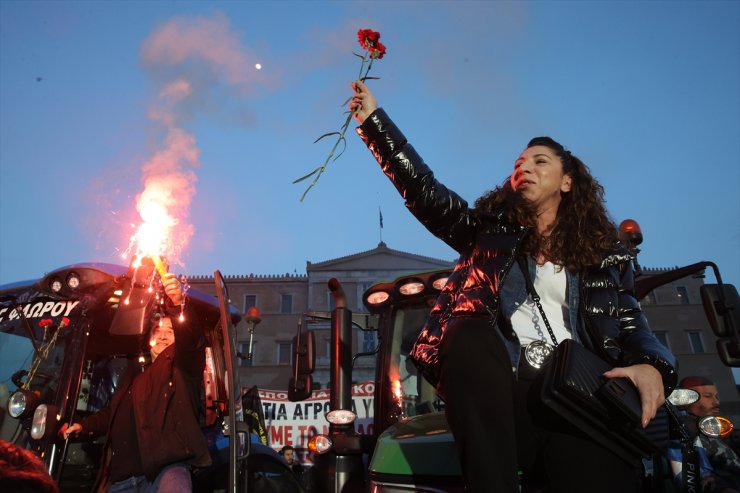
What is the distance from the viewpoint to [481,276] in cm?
202

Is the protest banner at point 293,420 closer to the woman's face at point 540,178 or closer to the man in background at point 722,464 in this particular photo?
the man in background at point 722,464

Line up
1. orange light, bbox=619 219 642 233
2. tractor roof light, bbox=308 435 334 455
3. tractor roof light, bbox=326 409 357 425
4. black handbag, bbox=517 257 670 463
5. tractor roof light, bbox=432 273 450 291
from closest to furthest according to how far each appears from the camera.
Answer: black handbag, bbox=517 257 670 463 < tractor roof light, bbox=308 435 334 455 < tractor roof light, bbox=326 409 357 425 < orange light, bbox=619 219 642 233 < tractor roof light, bbox=432 273 450 291

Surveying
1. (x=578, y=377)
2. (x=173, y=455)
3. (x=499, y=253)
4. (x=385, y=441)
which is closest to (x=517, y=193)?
(x=499, y=253)

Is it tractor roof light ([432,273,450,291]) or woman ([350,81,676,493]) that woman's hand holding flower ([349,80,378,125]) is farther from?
tractor roof light ([432,273,450,291])

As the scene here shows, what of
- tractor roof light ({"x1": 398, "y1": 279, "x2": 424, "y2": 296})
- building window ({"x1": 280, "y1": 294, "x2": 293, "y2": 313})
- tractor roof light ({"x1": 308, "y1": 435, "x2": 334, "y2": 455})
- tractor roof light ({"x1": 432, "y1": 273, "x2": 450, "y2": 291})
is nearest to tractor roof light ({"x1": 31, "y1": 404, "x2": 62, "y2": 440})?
tractor roof light ({"x1": 308, "y1": 435, "x2": 334, "y2": 455})

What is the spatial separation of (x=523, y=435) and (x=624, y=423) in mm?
319

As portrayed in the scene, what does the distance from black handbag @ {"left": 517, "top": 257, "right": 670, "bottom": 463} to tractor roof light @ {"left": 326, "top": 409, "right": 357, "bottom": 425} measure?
4098mm

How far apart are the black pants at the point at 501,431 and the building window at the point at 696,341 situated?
5186cm

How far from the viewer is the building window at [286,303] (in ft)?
156

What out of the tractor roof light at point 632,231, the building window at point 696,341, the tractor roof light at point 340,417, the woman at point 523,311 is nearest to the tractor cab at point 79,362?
the tractor roof light at point 340,417

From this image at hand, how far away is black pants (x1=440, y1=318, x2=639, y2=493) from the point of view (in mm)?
1487

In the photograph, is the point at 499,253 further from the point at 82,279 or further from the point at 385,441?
the point at 82,279

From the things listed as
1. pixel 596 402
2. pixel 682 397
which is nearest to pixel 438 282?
pixel 682 397

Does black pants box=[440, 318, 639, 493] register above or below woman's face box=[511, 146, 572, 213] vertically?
below
